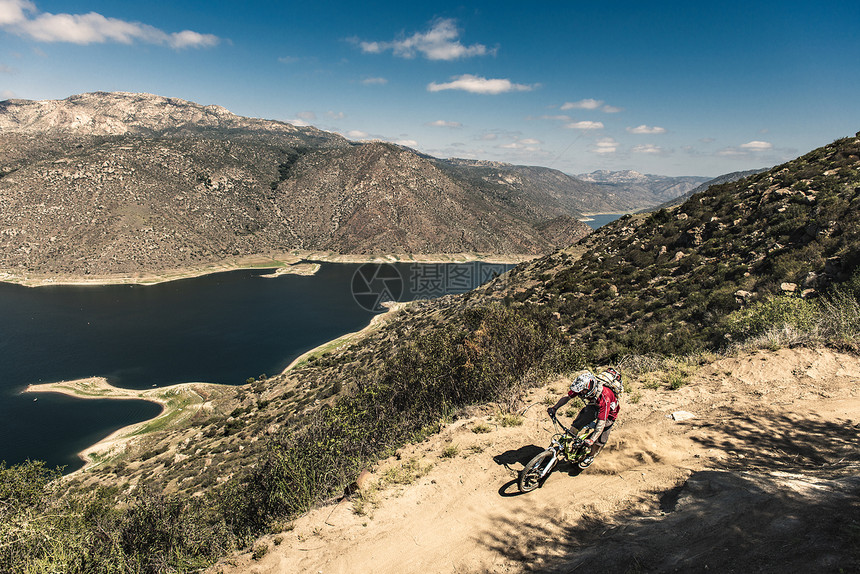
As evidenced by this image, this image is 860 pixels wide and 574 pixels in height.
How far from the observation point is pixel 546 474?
768cm

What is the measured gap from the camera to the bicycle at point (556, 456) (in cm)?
749

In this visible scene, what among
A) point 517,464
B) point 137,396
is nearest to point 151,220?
point 137,396

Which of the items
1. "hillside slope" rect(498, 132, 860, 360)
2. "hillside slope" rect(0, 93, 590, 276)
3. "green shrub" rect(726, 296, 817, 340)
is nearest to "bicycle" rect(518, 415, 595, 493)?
"green shrub" rect(726, 296, 817, 340)

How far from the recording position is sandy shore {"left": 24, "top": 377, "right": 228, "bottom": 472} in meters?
50.1

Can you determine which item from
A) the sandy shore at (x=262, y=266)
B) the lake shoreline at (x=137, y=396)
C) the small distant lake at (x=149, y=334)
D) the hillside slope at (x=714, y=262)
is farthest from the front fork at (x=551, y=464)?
the sandy shore at (x=262, y=266)

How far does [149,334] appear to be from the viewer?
87.9 meters

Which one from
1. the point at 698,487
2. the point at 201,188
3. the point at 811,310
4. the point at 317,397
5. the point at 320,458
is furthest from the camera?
the point at 201,188

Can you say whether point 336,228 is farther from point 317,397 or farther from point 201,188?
point 317,397

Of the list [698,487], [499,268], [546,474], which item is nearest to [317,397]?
[546,474]

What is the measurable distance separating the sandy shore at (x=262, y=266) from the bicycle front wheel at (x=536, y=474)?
151381mm

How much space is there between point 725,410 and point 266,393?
48513 mm

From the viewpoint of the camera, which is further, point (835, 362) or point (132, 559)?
point (835, 362)

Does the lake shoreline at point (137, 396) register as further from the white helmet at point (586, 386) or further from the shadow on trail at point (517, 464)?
the white helmet at point (586, 386)

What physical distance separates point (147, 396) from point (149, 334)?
34734 mm
